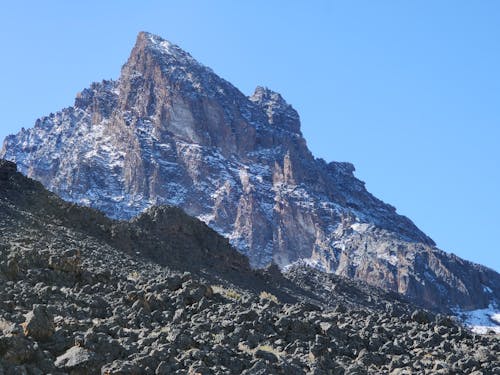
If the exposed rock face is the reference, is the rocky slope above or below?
above

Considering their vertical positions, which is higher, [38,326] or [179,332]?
[179,332]

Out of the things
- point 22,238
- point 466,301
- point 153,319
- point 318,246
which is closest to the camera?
point 153,319

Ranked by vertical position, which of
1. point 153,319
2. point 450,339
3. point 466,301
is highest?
point 466,301

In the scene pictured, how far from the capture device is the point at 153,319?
20281 millimetres

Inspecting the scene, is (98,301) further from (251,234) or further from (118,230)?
(251,234)

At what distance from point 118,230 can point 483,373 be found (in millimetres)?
26667

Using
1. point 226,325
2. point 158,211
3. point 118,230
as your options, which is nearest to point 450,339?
point 226,325

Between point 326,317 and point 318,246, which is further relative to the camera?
point 318,246

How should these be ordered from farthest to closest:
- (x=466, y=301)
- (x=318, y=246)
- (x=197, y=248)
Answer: (x=318, y=246), (x=466, y=301), (x=197, y=248)

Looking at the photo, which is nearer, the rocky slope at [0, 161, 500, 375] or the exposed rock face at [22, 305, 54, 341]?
the rocky slope at [0, 161, 500, 375]

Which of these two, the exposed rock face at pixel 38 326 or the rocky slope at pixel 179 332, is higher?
the rocky slope at pixel 179 332

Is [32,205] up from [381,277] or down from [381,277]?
down

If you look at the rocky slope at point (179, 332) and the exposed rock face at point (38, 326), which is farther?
the exposed rock face at point (38, 326)

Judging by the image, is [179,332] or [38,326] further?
[179,332]
